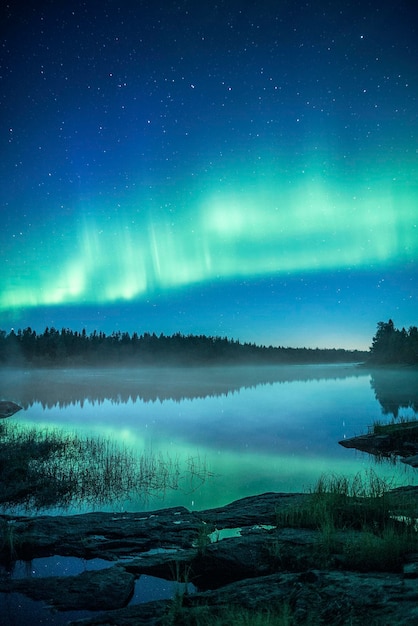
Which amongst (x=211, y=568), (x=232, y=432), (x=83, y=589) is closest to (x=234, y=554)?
(x=211, y=568)

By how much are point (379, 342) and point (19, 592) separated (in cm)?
18795

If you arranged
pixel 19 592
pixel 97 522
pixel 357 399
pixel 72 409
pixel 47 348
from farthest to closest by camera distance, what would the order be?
1. pixel 47 348
2. pixel 357 399
3. pixel 72 409
4. pixel 97 522
5. pixel 19 592

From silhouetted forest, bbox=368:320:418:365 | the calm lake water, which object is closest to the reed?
the calm lake water

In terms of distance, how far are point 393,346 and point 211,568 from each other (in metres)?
168

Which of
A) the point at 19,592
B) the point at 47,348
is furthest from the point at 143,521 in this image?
the point at 47,348

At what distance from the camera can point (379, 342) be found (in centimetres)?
18225

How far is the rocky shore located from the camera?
768 centimetres

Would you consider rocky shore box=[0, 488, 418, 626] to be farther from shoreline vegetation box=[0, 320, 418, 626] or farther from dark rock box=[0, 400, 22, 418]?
dark rock box=[0, 400, 22, 418]

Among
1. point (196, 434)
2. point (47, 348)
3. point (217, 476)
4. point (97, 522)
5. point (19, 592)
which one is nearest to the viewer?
point (19, 592)

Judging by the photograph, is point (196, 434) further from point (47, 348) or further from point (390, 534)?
point (47, 348)

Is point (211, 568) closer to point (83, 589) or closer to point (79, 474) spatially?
point (83, 589)

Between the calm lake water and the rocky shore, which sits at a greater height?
the rocky shore

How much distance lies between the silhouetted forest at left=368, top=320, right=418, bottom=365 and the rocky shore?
149639 mm

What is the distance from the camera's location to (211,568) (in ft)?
34.1
